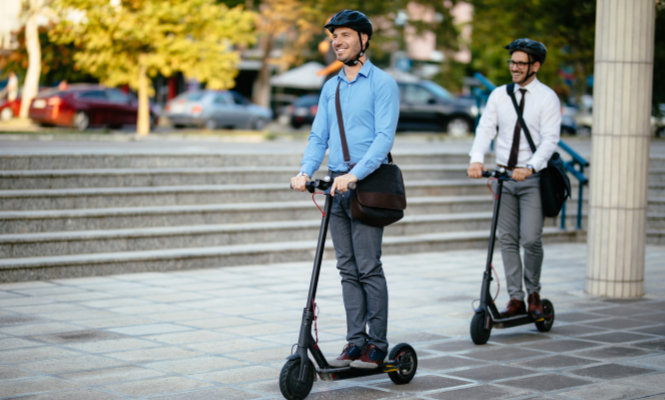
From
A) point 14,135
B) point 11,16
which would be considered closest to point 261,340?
point 14,135

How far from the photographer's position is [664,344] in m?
5.68

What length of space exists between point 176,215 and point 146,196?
→ 445 mm

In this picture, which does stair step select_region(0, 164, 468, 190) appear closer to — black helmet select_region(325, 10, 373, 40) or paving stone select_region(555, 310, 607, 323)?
paving stone select_region(555, 310, 607, 323)

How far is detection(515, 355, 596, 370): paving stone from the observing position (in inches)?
201

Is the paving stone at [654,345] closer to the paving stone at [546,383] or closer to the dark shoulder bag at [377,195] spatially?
the paving stone at [546,383]

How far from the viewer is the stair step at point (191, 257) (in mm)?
7660

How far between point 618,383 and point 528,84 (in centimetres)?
221

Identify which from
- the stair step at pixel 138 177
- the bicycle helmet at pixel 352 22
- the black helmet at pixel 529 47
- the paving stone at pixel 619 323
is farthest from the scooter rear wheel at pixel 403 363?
→ the stair step at pixel 138 177

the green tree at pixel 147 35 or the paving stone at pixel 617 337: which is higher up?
the green tree at pixel 147 35

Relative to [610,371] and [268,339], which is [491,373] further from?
[268,339]

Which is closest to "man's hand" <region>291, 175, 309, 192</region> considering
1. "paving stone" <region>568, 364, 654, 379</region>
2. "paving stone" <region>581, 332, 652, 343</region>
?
"paving stone" <region>568, 364, 654, 379</region>

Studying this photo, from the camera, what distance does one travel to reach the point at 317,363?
4.37m

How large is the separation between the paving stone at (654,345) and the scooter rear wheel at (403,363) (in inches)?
73.2

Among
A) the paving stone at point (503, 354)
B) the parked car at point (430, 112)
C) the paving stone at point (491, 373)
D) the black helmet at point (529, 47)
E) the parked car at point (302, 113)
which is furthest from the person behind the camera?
the parked car at point (302, 113)
